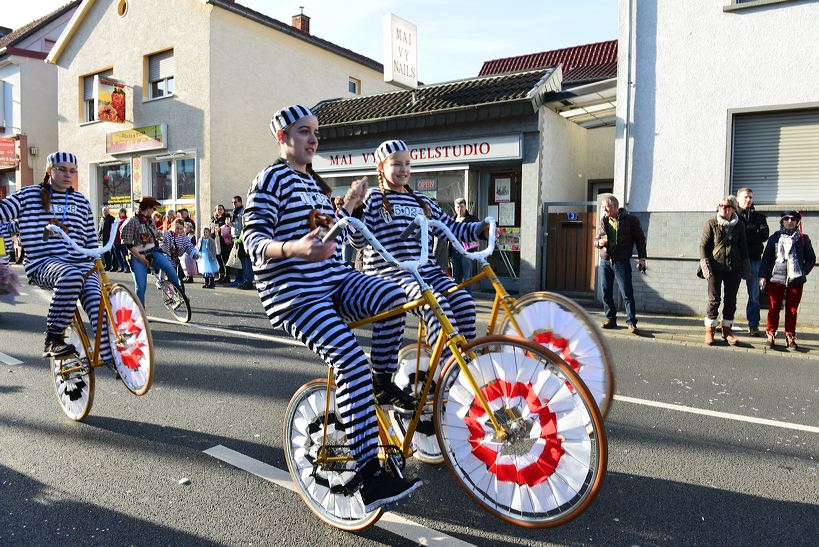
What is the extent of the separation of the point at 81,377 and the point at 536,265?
9564 millimetres

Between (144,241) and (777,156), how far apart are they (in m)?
10.3

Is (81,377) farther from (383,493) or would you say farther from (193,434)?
(383,493)

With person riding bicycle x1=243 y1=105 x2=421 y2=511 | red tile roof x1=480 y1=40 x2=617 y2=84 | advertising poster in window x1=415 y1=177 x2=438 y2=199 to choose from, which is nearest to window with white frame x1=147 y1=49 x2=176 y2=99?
advertising poster in window x1=415 y1=177 x2=438 y2=199

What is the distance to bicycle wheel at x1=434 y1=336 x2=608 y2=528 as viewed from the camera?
225cm

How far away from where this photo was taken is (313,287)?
2.85m

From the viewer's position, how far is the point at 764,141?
1016 cm

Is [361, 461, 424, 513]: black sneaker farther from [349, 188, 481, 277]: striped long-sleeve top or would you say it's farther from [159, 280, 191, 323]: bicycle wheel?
[159, 280, 191, 323]: bicycle wheel

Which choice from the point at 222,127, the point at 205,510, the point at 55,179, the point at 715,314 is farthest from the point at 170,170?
the point at 205,510

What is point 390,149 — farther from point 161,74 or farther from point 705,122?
point 161,74

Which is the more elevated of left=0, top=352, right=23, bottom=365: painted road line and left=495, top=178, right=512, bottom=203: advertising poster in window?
left=495, top=178, right=512, bottom=203: advertising poster in window

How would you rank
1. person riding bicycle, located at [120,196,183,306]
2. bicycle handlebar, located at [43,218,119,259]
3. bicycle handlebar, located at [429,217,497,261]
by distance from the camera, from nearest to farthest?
1. bicycle handlebar, located at [429,217,497,261]
2. bicycle handlebar, located at [43,218,119,259]
3. person riding bicycle, located at [120,196,183,306]

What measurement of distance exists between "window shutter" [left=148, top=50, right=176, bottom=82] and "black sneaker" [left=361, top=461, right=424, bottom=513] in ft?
67.6

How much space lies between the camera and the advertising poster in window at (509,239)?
13195 millimetres

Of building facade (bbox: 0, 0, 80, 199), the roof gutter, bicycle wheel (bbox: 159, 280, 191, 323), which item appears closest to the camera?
bicycle wheel (bbox: 159, 280, 191, 323)
